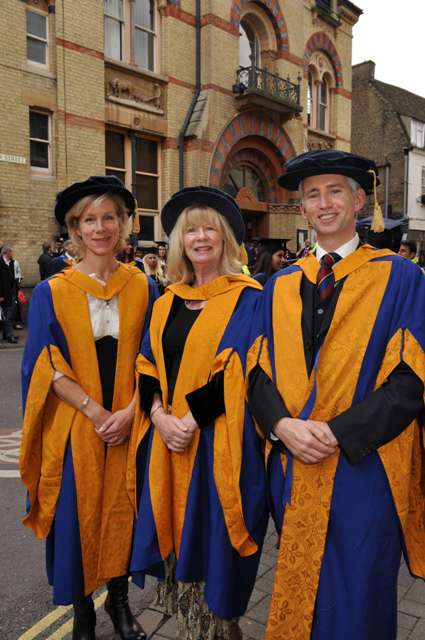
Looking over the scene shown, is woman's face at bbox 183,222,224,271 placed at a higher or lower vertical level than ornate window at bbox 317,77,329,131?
lower

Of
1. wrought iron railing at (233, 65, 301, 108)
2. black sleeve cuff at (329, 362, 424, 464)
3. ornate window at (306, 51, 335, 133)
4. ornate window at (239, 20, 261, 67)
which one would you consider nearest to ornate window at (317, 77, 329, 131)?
ornate window at (306, 51, 335, 133)

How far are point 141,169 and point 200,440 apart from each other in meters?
12.1

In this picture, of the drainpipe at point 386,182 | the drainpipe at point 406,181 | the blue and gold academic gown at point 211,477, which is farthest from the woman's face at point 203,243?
the drainpipe at point 386,182

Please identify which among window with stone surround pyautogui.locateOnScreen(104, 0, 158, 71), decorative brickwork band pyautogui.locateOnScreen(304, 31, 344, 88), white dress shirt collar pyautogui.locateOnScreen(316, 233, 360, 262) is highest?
decorative brickwork band pyautogui.locateOnScreen(304, 31, 344, 88)

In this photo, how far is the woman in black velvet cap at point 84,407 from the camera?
7.62 ft

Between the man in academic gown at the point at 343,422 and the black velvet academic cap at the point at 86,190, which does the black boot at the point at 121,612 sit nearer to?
the man in academic gown at the point at 343,422

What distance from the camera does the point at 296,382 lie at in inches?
77.7

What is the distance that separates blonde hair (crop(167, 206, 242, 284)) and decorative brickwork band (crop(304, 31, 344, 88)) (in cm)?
1629

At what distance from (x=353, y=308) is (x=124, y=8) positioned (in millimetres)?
13113

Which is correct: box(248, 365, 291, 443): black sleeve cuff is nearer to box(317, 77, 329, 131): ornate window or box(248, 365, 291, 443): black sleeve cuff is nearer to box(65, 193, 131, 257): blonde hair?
box(65, 193, 131, 257): blonde hair

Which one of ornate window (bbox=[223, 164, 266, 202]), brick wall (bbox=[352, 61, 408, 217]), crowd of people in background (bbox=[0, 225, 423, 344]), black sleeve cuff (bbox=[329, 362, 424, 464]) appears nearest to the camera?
black sleeve cuff (bbox=[329, 362, 424, 464])

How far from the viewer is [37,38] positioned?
11023 millimetres

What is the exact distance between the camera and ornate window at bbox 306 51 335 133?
17.5 m

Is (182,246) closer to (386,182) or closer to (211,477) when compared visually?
(211,477)
